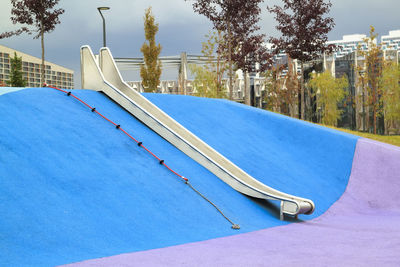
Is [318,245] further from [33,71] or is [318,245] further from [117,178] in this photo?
[33,71]

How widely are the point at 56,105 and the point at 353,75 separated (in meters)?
25.0

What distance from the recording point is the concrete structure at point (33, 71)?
68.8 meters

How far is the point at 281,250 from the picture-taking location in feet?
20.8

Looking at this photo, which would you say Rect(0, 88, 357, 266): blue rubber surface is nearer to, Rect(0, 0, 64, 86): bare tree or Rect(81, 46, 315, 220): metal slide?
Rect(81, 46, 315, 220): metal slide

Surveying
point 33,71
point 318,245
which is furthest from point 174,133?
point 33,71

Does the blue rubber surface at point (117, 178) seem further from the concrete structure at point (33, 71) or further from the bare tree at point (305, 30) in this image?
the concrete structure at point (33, 71)

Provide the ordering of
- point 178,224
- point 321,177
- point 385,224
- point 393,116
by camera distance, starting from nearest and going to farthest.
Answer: point 178,224, point 385,224, point 321,177, point 393,116

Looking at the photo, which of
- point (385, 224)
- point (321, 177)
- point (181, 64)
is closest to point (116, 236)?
point (385, 224)

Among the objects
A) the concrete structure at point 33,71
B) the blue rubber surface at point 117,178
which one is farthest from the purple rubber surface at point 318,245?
the concrete structure at point 33,71

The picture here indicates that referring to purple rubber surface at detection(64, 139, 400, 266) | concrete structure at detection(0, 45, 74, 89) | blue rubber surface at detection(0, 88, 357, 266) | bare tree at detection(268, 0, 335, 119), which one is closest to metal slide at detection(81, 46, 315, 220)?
blue rubber surface at detection(0, 88, 357, 266)

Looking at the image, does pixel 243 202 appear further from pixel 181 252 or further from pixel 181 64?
pixel 181 64

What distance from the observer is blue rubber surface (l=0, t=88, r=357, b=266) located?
610cm

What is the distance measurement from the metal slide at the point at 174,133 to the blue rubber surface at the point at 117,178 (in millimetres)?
230

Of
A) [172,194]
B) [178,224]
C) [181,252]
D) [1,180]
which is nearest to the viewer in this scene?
[181,252]
